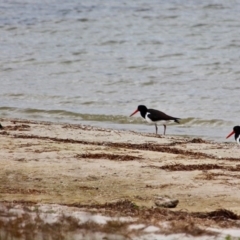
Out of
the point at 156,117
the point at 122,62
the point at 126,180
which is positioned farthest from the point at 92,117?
the point at 126,180

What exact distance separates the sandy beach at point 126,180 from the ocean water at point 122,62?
16.2 feet

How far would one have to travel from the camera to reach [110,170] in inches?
357

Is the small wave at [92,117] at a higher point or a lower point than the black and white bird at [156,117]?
lower

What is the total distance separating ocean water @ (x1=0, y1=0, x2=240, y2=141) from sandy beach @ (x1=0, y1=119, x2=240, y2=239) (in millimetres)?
4928

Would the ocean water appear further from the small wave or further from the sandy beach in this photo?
the sandy beach

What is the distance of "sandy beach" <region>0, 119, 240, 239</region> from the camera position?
6622mm

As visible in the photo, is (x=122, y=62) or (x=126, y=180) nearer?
(x=126, y=180)

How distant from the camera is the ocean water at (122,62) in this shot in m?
17.5

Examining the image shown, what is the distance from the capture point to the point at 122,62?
23.8 metres

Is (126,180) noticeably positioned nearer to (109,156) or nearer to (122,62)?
(109,156)

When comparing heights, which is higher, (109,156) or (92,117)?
(109,156)

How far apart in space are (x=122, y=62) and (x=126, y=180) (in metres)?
15.3

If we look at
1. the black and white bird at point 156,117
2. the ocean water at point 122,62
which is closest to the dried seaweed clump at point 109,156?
the black and white bird at point 156,117

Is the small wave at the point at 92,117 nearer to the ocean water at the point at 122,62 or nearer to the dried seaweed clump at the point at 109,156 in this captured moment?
the ocean water at the point at 122,62
